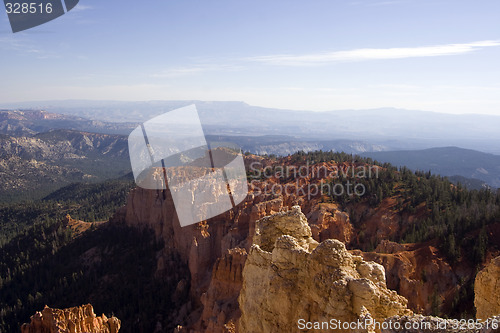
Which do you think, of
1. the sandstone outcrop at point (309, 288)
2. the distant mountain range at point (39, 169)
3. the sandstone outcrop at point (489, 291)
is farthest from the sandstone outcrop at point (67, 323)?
the distant mountain range at point (39, 169)

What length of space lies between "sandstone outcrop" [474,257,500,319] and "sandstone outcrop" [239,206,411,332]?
10.9ft

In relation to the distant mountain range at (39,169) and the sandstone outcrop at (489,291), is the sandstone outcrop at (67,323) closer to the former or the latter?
the sandstone outcrop at (489,291)

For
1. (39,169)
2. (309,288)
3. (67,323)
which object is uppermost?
(309,288)

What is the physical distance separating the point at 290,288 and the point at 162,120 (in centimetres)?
1133

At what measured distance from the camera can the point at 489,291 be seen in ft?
30.7

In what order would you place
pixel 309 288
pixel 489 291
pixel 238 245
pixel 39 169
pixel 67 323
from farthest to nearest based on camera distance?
pixel 39 169, pixel 238 245, pixel 67 323, pixel 489 291, pixel 309 288

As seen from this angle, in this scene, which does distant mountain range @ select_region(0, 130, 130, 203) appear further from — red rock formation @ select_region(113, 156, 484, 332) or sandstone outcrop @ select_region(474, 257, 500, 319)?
sandstone outcrop @ select_region(474, 257, 500, 319)

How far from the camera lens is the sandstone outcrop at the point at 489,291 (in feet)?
29.9

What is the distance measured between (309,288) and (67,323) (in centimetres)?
1535

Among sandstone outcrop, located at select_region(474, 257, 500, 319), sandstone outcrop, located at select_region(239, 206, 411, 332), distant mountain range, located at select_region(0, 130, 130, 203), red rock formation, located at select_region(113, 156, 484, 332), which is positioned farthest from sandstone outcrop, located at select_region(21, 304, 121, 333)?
distant mountain range, located at select_region(0, 130, 130, 203)

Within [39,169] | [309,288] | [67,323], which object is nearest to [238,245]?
[67,323]

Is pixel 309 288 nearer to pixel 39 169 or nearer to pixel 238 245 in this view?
pixel 238 245

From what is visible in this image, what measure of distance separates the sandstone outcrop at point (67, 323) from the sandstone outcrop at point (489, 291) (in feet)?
57.4

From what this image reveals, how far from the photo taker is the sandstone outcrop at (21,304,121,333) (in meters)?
18.1
